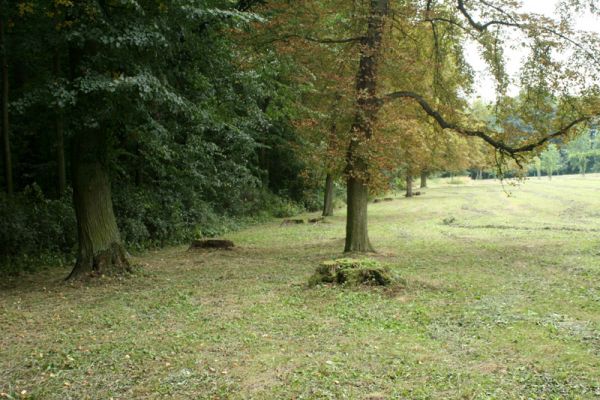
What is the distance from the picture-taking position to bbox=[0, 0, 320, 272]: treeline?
8984mm

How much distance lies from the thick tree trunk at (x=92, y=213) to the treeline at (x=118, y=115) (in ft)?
0.07

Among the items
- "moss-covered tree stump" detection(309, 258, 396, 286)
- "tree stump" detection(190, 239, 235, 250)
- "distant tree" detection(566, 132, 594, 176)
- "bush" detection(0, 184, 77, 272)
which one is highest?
"distant tree" detection(566, 132, 594, 176)

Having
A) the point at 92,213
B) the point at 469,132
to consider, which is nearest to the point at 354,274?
the point at 92,213

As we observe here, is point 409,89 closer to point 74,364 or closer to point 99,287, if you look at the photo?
point 99,287

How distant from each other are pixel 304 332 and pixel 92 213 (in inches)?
238

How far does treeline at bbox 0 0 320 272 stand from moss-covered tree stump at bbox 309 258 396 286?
13.4 ft

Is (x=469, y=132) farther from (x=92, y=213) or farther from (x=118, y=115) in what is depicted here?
(x=92, y=213)

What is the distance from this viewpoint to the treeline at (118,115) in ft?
29.5

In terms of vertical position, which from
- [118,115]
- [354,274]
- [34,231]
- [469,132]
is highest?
[118,115]

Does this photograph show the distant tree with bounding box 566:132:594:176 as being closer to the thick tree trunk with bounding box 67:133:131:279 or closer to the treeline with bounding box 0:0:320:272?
the treeline with bounding box 0:0:320:272

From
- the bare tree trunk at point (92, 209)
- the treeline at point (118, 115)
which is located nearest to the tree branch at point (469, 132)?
the treeline at point (118, 115)

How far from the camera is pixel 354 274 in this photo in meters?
9.31

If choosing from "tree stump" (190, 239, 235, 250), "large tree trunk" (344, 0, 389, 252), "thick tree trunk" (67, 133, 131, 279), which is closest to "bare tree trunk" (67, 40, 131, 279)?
"thick tree trunk" (67, 133, 131, 279)

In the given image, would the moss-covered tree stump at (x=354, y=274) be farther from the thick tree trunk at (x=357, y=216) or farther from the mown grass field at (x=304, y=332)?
the thick tree trunk at (x=357, y=216)
